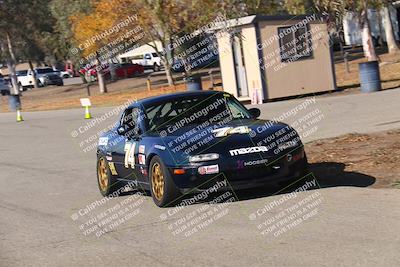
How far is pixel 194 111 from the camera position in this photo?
1009cm

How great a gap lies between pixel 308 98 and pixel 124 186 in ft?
56.2

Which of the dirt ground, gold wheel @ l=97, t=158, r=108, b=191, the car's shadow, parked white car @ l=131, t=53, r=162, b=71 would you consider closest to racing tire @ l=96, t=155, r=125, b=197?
gold wheel @ l=97, t=158, r=108, b=191

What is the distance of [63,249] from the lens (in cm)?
741

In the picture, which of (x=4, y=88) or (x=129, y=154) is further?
(x=4, y=88)

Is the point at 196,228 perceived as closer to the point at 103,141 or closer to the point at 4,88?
the point at 103,141

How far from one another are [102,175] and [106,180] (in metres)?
0.23

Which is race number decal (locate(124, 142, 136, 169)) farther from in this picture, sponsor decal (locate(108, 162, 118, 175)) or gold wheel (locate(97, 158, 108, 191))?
gold wheel (locate(97, 158, 108, 191))

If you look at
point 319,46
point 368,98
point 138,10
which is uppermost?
point 138,10

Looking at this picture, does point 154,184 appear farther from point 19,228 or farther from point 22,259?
point 22,259

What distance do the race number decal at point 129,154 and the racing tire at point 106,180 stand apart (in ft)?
2.18

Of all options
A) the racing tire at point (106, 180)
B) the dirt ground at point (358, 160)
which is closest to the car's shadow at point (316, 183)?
the dirt ground at point (358, 160)

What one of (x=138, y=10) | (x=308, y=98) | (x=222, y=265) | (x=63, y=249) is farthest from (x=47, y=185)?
(x=138, y=10)

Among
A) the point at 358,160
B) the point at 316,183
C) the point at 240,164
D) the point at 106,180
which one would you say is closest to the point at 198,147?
the point at 240,164

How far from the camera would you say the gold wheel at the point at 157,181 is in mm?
9148
